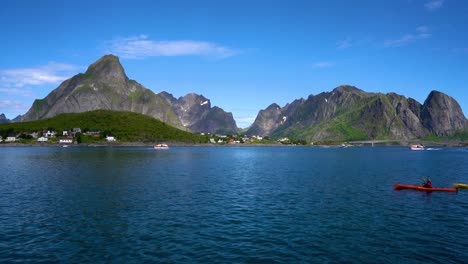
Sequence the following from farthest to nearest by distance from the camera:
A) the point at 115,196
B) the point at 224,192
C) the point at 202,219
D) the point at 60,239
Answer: the point at 224,192, the point at 115,196, the point at 202,219, the point at 60,239

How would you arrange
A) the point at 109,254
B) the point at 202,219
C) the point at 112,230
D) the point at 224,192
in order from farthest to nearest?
1. the point at 224,192
2. the point at 202,219
3. the point at 112,230
4. the point at 109,254

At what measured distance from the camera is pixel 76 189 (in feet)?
184

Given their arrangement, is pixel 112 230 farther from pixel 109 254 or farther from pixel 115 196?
pixel 115 196

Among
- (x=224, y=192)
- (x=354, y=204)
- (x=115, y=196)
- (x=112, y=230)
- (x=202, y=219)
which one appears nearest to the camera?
(x=112, y=230)

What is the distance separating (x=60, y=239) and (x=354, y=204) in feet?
122

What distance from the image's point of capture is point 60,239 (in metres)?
29.5

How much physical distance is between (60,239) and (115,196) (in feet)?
68.5

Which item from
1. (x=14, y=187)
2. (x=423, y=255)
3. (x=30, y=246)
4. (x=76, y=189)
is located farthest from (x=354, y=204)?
(x=14, y=187)

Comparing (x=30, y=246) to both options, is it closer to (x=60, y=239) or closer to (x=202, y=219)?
(x=60, y=239)

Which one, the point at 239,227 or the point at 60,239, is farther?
the point at 239,227

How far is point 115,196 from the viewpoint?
50.2 m

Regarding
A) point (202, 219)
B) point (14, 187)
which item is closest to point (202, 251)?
point (202, 219)

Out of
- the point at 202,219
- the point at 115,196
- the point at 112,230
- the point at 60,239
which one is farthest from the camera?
the point at 115,196

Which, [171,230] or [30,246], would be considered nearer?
[30,246]
